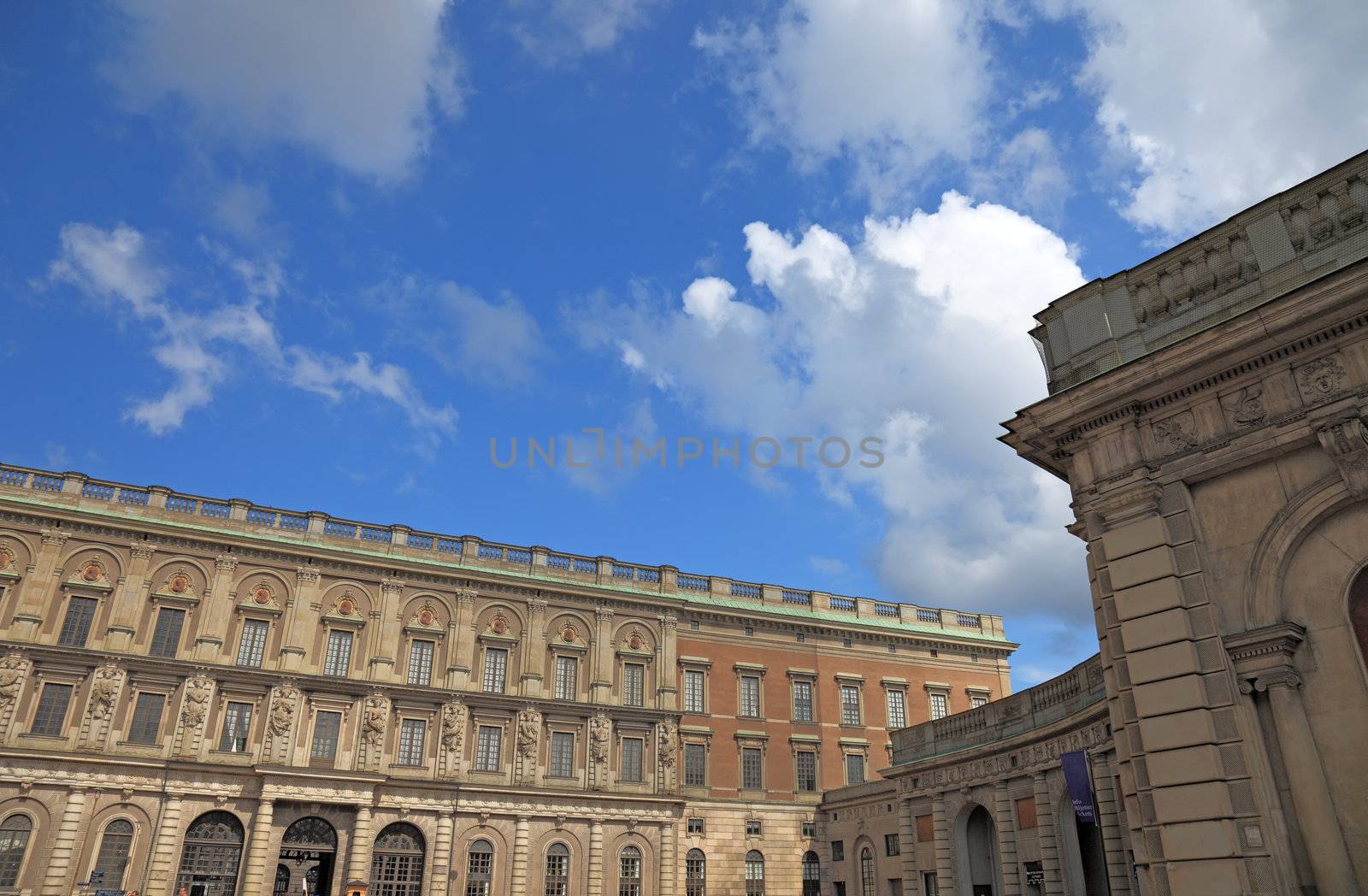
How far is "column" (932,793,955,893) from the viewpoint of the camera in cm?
3108

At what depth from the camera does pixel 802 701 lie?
56594mm

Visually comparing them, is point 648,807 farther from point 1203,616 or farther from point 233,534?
point 1203,616

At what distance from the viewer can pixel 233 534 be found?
152 ft

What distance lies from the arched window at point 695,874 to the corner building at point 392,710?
30 cm

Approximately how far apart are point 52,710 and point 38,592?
5.39 meters

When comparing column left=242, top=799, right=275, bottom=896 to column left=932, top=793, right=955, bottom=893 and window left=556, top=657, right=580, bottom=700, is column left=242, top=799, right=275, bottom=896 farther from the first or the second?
column left=932, top=793, right=955, bottom=893

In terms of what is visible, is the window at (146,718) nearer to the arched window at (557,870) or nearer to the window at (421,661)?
the window at (421,661)

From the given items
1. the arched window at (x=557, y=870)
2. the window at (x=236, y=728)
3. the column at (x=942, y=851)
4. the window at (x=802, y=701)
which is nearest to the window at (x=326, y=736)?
the window at (x=236, y=728)

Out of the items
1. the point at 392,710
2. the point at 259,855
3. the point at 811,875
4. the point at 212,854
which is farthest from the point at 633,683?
the point at 212,854

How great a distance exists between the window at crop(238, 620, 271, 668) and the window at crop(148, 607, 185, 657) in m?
2.71

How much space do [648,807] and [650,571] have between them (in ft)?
43.9

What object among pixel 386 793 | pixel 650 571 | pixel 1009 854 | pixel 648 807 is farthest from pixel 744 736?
pixel 1009 854

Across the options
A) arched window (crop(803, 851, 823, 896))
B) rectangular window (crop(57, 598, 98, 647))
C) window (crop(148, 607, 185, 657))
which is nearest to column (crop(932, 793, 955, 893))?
arched window (crop(803, 851, 823, 896))

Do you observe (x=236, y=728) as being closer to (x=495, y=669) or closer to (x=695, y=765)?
(x=495, y=669)
